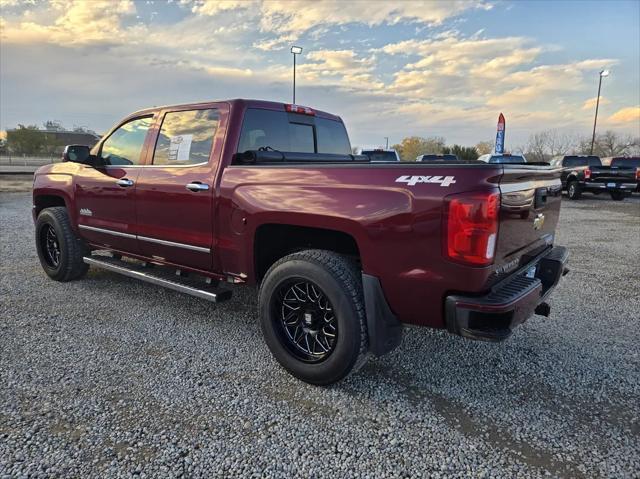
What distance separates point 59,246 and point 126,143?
1606 mm

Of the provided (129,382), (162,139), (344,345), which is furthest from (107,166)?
(344,345)

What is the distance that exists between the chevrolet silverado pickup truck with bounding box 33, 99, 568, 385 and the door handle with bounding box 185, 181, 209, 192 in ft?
0.04

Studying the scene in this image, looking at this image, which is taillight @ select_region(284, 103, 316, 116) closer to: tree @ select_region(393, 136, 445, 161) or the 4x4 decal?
the 4x4 decal

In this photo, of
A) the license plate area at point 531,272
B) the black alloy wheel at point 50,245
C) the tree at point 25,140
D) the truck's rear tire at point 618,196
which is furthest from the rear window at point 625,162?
the tree at point 25,140

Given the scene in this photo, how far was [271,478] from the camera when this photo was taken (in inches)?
84.4

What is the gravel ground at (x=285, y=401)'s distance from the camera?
2.27 metres

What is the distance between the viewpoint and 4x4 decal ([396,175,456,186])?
241 centimetres

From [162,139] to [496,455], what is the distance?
3472mm

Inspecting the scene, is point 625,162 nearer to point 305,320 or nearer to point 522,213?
point 522,213

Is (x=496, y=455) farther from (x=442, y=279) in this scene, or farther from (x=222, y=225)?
(x=222, y=225)

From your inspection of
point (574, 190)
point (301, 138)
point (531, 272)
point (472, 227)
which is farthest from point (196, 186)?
point (574, 190)

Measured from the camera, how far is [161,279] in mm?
3971

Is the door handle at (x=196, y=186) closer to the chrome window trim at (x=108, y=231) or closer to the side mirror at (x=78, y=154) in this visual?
the chrome window trim at (x=108, y=231)

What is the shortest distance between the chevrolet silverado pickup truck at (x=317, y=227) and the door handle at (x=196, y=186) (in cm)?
1
